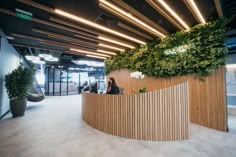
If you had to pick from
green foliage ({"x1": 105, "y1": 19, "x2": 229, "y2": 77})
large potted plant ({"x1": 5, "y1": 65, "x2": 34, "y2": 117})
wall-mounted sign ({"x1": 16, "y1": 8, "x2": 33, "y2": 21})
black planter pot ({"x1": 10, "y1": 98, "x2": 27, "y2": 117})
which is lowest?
black planter pot ({"x1": 10, "y1": 98, "x2": 27, "y2": 117})

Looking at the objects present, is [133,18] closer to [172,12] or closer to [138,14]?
[138,14]

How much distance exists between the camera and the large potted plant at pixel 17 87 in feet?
18.5

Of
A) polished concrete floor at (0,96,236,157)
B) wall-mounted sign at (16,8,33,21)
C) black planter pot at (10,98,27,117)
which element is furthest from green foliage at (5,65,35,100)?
wall-mounted sign at (16,8,33,21)

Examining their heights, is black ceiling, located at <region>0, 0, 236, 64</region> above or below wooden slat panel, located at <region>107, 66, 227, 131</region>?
above

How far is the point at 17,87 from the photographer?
229 inches

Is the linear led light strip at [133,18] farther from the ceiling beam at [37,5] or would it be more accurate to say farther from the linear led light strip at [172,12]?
the ceiling beam at [37,5]

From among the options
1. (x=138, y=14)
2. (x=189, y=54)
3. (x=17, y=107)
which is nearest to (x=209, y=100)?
(x=189, y=54)

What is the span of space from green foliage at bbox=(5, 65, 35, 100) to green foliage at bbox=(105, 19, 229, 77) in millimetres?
4960

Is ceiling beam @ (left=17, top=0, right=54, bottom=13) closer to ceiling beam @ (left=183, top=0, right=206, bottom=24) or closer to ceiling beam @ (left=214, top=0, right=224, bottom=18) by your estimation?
ceiling beam @ (left=183, top=0, right=206, bottom=24)

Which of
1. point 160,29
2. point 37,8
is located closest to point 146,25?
point 160,29

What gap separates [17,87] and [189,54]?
6.85m

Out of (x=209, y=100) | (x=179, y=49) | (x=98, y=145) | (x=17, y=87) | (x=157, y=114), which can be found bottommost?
(x=98, y=145)

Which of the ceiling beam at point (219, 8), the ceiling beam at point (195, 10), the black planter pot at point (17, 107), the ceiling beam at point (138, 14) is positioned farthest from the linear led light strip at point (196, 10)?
the black planter pot at point (17, 107)

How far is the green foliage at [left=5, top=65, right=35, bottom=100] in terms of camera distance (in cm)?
563
